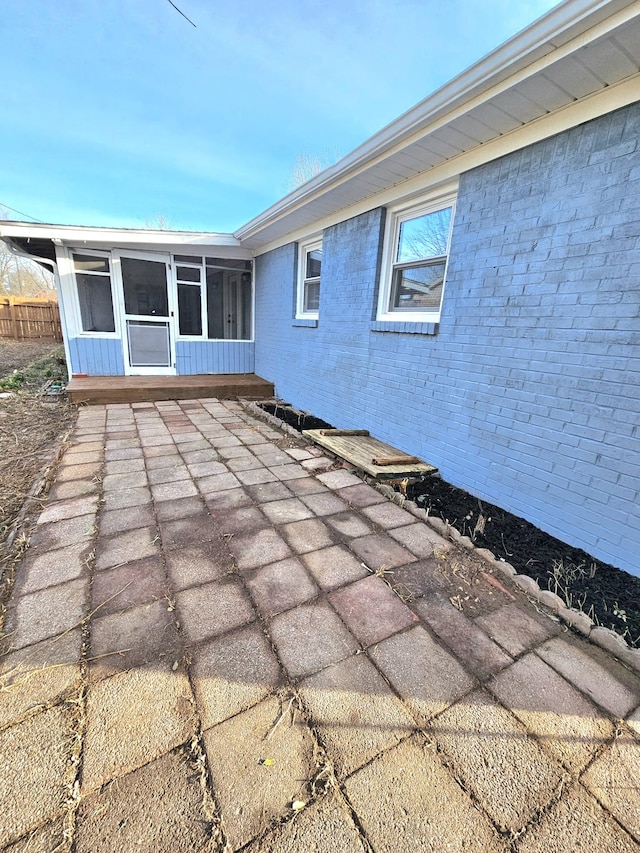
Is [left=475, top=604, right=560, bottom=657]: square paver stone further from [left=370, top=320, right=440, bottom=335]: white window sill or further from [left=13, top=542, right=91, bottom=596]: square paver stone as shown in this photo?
[left=370, top=320, right=440, bottom=335]: white window sill

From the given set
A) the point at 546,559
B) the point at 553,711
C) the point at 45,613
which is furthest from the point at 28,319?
the point at 553,711

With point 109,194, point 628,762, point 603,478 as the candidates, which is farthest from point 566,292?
point 109,194

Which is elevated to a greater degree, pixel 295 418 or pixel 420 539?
pixel 420 539

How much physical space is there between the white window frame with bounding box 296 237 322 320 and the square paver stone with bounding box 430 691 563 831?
15.2ft

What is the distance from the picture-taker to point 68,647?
139cm

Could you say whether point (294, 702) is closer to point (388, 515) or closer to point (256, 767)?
point (256, 767)

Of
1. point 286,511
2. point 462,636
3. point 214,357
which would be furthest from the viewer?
point 214,357

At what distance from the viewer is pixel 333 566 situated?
193 cm

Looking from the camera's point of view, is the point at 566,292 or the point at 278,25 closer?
the point at 566,292

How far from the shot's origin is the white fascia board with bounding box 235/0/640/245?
1.56 metres

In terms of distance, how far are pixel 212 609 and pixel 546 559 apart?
189 centimetres

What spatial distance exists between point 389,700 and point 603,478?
1.73m

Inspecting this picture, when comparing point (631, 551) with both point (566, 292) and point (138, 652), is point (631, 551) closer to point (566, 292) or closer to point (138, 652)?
point (566, 292)

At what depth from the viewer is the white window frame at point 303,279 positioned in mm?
5160
